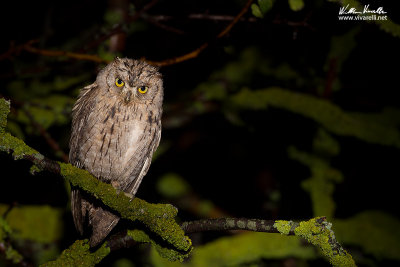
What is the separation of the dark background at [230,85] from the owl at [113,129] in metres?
0.54

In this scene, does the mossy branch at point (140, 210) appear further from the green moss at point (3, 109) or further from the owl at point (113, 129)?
the owl at point (113, 129)

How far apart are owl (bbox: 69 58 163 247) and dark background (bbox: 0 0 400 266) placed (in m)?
0.54

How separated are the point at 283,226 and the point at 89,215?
1.70 metres

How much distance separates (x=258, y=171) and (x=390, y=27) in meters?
4.03

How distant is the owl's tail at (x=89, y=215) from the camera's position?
7.46 ft

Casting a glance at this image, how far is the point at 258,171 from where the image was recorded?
5.47m

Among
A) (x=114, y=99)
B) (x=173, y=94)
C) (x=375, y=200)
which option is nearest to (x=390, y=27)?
(x=114, y=99)

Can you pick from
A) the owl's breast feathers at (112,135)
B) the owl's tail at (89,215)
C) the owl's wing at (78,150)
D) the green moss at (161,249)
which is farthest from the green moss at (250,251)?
the green moss at (161,249)

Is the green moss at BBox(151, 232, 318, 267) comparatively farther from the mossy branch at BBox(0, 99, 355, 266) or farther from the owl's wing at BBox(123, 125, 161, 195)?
the mossy branch at BBox(0, 99, 355, 266)

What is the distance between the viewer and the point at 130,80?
2271 mm

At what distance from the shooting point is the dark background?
2873mm

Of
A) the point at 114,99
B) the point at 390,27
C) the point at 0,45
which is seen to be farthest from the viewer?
the point at 0,45

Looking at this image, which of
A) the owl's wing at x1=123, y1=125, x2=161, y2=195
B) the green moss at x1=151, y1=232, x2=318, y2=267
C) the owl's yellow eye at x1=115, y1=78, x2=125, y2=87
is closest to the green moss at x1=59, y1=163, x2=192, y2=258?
the owl's wing at x1=123, y1=125, x2=161, y2=195

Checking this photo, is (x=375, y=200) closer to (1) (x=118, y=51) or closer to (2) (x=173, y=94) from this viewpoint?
(2) (x=173, y=94)
